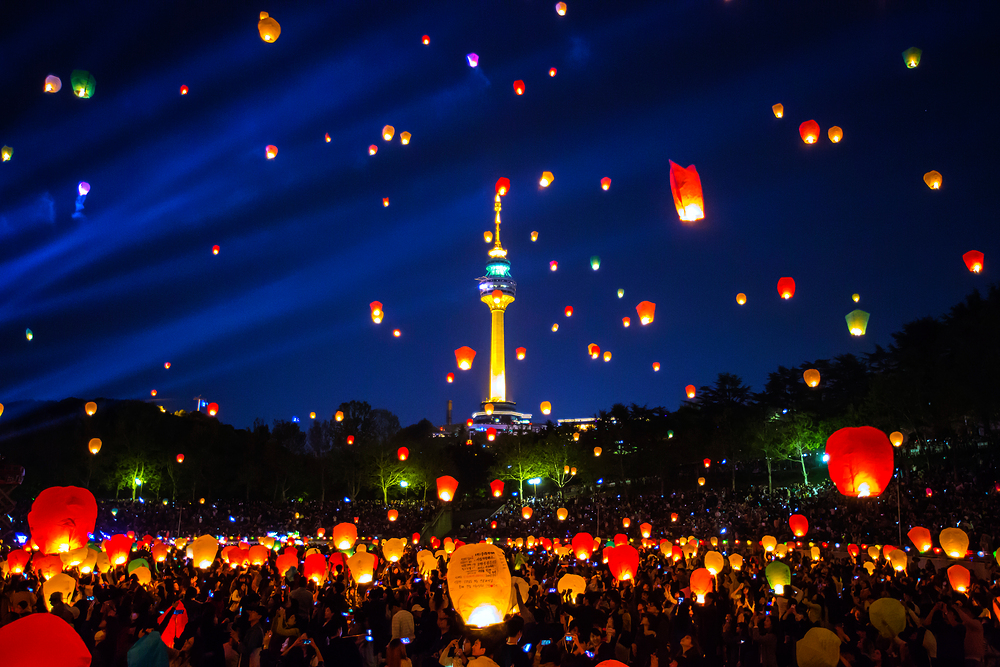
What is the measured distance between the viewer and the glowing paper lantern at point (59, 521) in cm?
1212

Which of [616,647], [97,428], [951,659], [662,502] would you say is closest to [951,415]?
[662,502]

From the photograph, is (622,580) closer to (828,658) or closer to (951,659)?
(951,659)

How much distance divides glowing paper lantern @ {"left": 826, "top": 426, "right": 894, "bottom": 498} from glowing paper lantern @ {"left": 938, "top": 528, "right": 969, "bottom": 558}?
231 inches

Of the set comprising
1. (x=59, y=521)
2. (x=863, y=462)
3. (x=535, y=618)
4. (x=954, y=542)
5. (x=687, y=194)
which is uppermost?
(x=687, y=194)

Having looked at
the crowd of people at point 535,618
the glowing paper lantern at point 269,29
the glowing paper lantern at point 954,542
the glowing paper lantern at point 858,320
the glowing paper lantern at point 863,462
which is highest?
the glowing paper lantern at point 269,29

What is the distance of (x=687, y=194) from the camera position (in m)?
14.1

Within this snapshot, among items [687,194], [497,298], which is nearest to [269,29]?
[687,194]

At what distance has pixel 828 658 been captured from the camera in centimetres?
560

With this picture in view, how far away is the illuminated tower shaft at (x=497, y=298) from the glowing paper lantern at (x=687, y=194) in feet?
389

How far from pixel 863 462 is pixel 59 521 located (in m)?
13.1

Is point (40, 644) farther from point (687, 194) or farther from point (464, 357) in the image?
point (464, 357)

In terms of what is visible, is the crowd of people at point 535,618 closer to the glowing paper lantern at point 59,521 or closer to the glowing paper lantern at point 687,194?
the glowing paper lantern at point 59,521

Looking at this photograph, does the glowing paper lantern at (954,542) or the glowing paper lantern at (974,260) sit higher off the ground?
the glowing paper lantern at (974,260)

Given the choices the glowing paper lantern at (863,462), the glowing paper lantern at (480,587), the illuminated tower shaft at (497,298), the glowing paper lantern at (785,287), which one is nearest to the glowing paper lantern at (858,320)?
the glowing paper lantern at (785,287)
